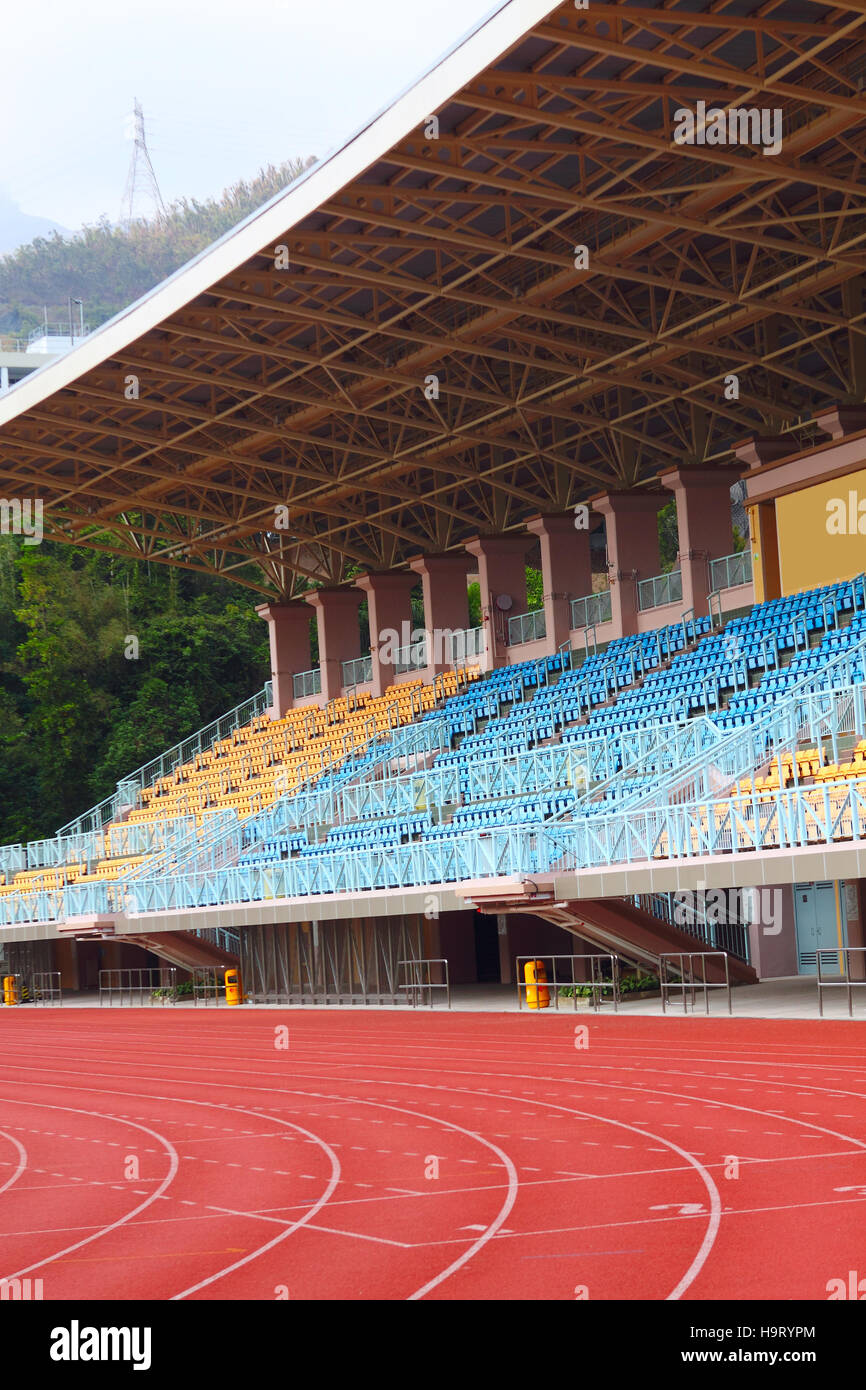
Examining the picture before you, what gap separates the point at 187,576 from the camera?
3014 inches

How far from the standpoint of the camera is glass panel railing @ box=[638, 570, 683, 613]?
3712 cm

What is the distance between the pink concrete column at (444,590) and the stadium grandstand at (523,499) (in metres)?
0.12

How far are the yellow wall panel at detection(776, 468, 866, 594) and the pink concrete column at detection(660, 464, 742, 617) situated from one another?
350 cm

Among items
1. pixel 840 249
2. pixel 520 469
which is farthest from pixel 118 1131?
pixel 520 469

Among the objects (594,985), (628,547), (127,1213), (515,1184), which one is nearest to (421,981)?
(594,985)

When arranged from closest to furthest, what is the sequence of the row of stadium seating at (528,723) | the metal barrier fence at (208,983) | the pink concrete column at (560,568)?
the row of stadium seating at (528,723), the metal barrier fence at (208,983), the pink concrete column at (560,568)

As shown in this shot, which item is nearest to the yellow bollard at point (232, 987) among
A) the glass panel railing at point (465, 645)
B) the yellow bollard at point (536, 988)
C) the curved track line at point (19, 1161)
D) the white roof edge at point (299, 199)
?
the yellow bollard at point (536, 988)

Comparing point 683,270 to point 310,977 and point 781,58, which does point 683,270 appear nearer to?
point 781,58

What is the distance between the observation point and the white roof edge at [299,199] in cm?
2181

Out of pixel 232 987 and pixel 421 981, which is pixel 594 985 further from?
pixel 232 987

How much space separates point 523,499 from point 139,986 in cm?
1569

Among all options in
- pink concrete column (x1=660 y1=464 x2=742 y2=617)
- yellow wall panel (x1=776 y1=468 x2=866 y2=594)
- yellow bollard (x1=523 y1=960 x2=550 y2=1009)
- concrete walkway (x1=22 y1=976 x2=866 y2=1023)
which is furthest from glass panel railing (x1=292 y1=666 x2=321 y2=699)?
yellow bollard (x1=523 y1=960 x2=550 y2=1009)

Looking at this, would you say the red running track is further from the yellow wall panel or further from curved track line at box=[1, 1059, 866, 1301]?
the yellow wall panel

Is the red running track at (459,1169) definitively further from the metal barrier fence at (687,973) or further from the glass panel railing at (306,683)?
the glass panel railing at (306,683)
